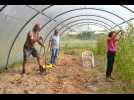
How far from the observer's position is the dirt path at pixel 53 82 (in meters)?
9.00

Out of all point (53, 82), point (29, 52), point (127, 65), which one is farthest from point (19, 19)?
point (127, 65)

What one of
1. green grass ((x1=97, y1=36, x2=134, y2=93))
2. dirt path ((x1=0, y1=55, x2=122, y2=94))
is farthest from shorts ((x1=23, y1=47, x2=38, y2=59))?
green grass ((x1=97, y1=36, x2=134, y2=93))

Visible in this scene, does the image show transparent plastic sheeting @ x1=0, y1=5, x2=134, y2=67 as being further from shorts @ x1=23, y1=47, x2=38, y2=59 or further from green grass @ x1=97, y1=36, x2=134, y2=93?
green grass @ x1=97, y1=36, x2=134, y2=93

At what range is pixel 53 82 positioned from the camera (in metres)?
10.4

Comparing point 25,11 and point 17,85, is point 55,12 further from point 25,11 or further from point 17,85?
point 17,85

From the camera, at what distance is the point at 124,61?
10.2 meters

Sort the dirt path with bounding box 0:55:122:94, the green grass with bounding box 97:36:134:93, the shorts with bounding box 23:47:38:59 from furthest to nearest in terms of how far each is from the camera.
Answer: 1. the shorts with bounding box 23:47:38:59
2. the green grass with bounding box 97:36:134:93
3. the dirt path with bounding box 0:55:122:94

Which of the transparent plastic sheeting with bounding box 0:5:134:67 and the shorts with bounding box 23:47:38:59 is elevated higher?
the transparent plastic sheeting with bounding box 0:5:134:67

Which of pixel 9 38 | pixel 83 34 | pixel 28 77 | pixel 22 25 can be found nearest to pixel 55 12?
pixel 22 25

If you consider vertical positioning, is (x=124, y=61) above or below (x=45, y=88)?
above

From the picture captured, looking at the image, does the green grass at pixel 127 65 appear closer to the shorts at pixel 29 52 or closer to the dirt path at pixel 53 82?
the dirt path at pixel 53 82

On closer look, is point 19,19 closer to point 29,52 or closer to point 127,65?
point 29,52

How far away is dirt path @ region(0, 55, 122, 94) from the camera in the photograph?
900cm
